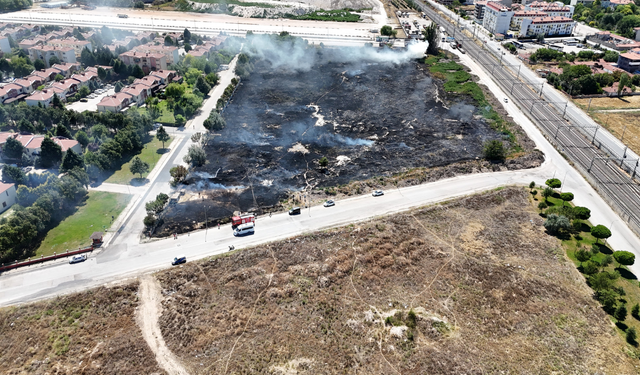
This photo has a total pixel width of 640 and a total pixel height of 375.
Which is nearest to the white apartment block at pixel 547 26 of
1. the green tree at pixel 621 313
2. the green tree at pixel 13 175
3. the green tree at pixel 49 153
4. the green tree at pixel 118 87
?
the green tree at pixel 621 313

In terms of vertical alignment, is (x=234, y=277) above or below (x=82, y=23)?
below

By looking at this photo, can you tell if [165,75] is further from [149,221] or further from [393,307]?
[393,307]

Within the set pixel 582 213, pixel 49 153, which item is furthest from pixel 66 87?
pixel 582 213

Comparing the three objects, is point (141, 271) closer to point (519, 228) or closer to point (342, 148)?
point (342, 148)

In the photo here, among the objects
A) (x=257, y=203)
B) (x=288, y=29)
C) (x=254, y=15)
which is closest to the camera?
(x=257, y=203)

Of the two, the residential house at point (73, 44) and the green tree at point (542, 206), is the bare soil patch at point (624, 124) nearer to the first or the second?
the green tree at point (542, 206)

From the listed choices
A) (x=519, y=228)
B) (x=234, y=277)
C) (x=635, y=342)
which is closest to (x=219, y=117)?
(x=234, y=277)

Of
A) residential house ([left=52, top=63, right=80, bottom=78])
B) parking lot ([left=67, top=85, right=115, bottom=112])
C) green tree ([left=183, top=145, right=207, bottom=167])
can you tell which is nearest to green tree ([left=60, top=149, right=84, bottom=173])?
green tree ([left=183, top=145, right=207, bottom=167])
